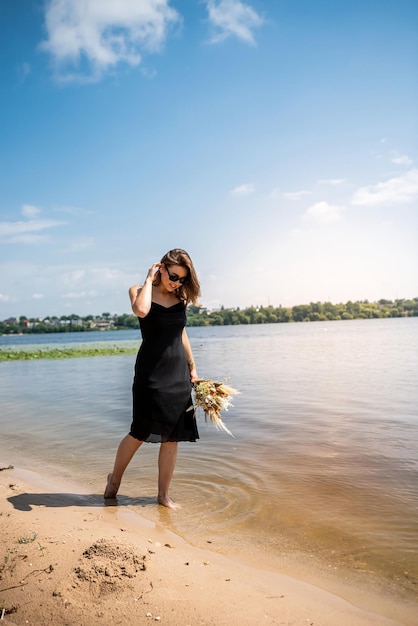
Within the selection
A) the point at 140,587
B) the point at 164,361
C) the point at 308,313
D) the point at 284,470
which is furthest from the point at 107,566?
the point at 308,313

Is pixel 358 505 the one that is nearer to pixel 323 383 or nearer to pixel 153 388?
pixel 153 388

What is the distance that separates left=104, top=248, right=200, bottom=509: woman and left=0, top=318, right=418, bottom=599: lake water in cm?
79

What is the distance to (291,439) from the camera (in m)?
7.82

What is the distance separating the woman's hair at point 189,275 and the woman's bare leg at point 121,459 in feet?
4.91

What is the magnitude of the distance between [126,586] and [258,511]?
7.13 ft

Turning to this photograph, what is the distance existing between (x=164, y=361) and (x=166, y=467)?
1.11 m

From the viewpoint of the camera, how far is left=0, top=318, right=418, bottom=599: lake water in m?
3.94

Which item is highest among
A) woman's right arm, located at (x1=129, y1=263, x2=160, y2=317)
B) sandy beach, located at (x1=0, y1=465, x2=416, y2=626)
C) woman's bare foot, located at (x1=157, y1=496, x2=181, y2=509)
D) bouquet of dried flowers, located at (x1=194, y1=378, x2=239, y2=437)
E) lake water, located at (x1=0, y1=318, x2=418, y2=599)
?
woman's right arm, located at (x1=129, y1=263, x2=160, y2=317)

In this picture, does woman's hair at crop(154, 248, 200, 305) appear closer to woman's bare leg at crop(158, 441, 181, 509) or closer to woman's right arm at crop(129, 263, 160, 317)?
woman's right arm at crop(129, 263, 160, 317)

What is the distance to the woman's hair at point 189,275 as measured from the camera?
473cm

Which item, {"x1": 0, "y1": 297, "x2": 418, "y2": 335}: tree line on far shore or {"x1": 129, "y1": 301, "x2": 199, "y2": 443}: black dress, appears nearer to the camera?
{"x1": 129, "y1": 301, "x2": 199, "y2": 443}: black dress

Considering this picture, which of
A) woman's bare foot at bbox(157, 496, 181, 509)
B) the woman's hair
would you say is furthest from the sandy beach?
the woman's hair

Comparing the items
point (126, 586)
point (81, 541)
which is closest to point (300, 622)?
point (126, 586)

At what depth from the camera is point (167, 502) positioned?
4.93 m
